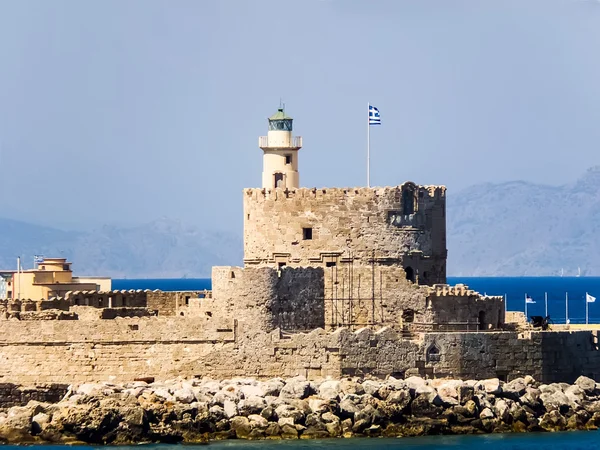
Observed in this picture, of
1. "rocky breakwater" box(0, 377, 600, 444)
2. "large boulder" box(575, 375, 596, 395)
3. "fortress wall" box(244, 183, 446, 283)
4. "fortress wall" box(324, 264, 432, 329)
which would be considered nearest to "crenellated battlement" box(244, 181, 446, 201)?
"fortress wall" box(244, 183, 446, 283)

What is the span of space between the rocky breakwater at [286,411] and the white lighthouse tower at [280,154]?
8.08 meters

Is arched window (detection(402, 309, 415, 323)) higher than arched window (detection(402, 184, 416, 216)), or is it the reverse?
arched window (detection(402, 184, 416, 216))

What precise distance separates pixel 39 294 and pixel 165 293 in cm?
1114

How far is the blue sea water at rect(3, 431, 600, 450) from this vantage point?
47656 mm

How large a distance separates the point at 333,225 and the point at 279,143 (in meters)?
3.83

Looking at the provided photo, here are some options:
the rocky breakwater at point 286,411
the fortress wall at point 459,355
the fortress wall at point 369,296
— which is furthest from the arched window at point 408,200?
the rocky breakwater at point 286,411

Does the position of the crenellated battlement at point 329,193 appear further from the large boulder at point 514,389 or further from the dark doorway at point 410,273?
the large boulder at point 514,389

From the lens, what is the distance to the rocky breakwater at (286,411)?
48219 mm

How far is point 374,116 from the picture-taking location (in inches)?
2259

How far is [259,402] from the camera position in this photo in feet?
161

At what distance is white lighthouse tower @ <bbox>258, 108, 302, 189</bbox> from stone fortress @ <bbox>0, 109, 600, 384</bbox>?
1643 millimetres

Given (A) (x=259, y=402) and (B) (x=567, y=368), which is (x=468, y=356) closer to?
(B) (x=567, y=368)

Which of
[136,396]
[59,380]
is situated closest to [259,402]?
[136,396]

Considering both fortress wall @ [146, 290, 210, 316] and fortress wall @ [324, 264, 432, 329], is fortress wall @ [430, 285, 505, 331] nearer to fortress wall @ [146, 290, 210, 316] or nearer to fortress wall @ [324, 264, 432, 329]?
fortress wall @ [324, 264, 432, 329]
